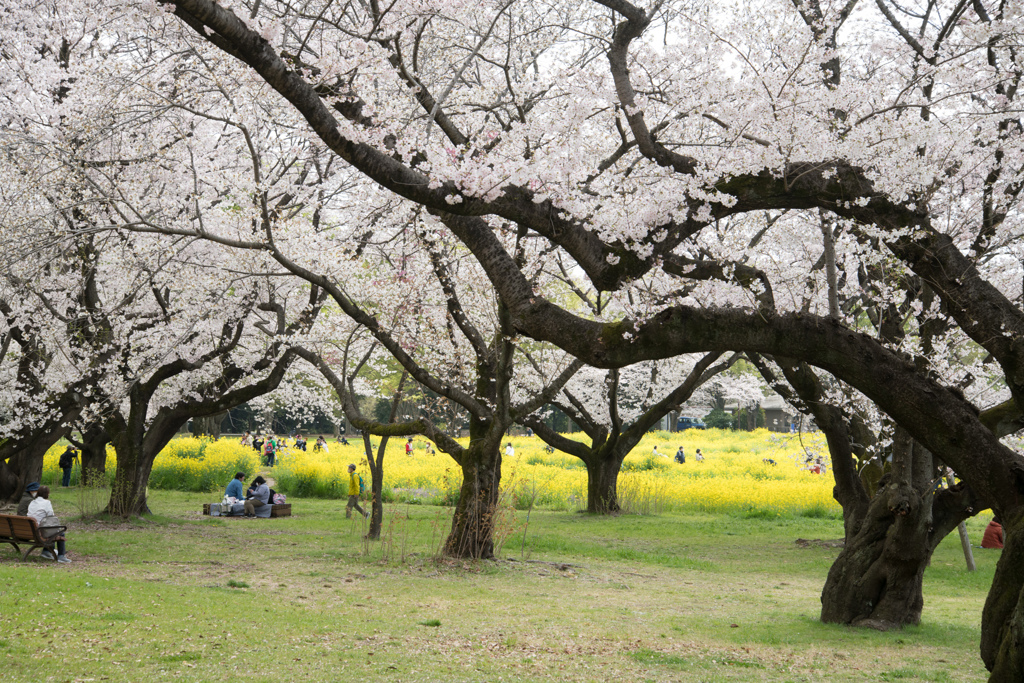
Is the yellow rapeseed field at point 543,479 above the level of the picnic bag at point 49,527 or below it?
above

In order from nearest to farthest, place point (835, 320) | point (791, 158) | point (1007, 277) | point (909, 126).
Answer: point (835, 320)
point (791, 158)
point (909, 126)
point (1007, 277)

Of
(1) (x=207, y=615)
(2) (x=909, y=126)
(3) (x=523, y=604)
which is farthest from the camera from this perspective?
(3) (x=523, y=604)

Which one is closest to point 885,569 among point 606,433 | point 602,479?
point 602,479

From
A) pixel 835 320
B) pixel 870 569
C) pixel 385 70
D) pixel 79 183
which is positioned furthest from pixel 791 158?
pixel 79 183

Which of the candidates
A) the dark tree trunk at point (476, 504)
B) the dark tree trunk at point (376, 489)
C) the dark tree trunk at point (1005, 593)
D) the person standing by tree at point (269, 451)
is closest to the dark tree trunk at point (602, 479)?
the dark tree trunk at point (376, 489)

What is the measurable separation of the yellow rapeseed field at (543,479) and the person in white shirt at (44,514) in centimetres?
895

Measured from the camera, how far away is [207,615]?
733cm

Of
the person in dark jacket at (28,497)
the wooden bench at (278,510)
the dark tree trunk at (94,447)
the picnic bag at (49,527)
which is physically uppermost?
the dark tree trunk at (94,447)

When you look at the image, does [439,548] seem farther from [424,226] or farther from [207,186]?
[207,186]

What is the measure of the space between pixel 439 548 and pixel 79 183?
23.8ft

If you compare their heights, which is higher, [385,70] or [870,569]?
[385,70]

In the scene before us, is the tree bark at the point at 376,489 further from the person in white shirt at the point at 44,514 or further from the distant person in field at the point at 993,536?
the distant person in field at the point at 993,536

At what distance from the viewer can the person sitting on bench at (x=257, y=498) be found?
1783 cm

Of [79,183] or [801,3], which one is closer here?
[801,3]
